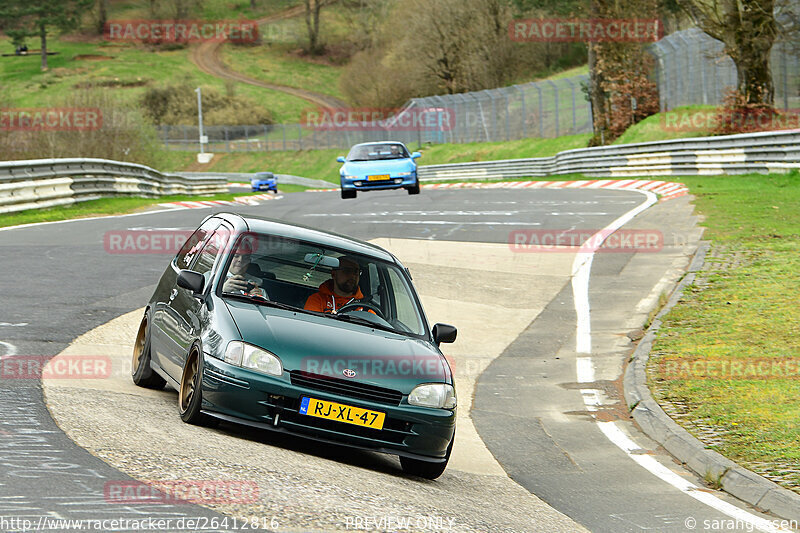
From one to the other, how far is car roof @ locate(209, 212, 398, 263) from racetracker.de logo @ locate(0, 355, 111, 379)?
5.93 ft

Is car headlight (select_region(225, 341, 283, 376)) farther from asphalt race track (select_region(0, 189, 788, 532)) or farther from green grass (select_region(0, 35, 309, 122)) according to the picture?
green grass (select_region(0, 35, 309, 122))

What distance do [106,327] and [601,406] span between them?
5269 millimetres

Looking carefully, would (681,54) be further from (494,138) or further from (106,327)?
(106,327)

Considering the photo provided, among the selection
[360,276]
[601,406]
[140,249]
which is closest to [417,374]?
[360,276]

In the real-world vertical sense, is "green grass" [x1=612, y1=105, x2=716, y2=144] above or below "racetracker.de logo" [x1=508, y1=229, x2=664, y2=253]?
above

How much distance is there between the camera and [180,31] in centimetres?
14138

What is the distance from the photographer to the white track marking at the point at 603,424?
268 inches

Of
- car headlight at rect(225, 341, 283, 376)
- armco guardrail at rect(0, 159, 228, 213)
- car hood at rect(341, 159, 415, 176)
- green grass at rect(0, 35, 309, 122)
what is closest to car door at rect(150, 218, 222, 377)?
car headlight at rect(225, 341, 283, 376)

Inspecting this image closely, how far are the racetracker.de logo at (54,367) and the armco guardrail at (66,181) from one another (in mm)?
14531

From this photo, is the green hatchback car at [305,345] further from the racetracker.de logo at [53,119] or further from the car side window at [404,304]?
the racetracker.de logo at [53,119]

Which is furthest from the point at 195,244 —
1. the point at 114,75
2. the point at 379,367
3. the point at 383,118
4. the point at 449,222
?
the point at 114,75

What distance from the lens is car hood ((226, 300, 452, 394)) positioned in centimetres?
690

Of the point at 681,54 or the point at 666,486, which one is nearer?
the point at 666,486

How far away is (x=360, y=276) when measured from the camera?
27.1ft
